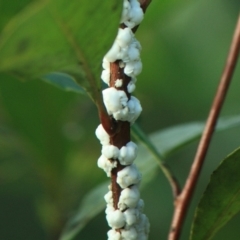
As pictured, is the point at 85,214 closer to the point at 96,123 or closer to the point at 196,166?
the point at 196,166

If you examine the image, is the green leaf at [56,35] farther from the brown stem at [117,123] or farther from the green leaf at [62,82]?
the green leaf at [62,82]

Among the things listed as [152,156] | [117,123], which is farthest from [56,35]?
[152,156]

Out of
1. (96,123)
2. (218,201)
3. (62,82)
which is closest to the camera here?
(218,201)

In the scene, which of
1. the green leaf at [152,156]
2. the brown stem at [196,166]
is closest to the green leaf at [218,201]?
the brown stem at [196,166]

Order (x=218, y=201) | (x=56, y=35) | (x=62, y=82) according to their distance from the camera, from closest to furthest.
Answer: (x=56, y=35)
(x=218, y=201)
(x=62, y=82)

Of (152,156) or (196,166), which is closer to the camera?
(196,166)

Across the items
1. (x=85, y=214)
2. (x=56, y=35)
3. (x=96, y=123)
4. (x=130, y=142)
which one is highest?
(x=56, y=35)

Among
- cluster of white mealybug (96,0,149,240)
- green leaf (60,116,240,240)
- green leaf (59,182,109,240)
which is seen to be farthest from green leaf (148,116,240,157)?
cluster of white mealybug (96,0,149,240)

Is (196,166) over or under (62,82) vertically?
under
